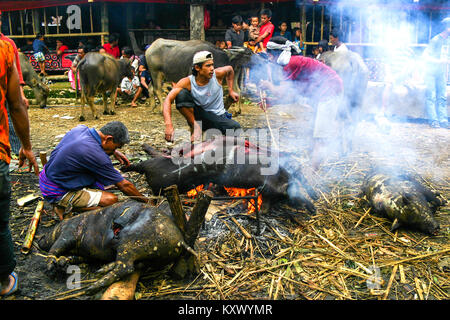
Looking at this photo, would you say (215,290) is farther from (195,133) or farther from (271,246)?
(195,133)

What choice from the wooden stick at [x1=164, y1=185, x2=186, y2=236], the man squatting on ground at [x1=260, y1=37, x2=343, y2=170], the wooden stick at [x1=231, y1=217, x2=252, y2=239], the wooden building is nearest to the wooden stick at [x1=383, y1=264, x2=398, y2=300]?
the wooden stick at [x1=231, y1=217, x2=252, y2=239]

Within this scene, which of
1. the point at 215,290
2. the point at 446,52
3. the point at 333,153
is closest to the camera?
the point at 215,290

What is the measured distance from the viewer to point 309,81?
6062 mm

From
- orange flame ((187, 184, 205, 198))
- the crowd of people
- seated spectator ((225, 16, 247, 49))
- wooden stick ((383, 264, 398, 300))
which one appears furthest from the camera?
seated spectator ((225, 16, 247, 49))

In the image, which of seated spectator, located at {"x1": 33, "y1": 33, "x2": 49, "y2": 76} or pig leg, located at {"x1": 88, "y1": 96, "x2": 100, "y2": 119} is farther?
seated spectator, located at {"x1": 33, "y1": 33, "x2": 49, "y2": 76}

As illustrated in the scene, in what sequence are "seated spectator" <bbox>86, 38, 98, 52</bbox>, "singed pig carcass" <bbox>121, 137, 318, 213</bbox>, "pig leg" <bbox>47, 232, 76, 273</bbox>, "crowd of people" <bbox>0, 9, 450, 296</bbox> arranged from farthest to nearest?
1. "seated spectator" <bbox>86, 38, 98, 52</bbox>
2. "singed pig carcass" <bbox>121, 137, 318, 213</bbox>
3. "pig leg" <bbox>47, 232, 76, 273</bbox>
4. "crowd of people" <bbox>0, 9, 450, 296</bbox>

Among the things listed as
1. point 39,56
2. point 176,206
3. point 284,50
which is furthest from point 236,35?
point 176,206

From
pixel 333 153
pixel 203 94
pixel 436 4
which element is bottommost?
pixel 333 153

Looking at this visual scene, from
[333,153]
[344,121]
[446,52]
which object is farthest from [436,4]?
[333,153]

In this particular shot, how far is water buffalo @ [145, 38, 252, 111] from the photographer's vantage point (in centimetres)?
963

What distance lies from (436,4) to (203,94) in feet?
34.6

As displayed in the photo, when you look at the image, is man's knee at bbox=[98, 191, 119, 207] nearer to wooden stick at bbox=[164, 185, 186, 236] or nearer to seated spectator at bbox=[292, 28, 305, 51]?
wooden stick at bbox=[164, 185, 186, 236]

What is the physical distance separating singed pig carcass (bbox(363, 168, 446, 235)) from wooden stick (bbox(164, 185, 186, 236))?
8.06ft

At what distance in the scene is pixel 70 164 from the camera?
12.5 feet
